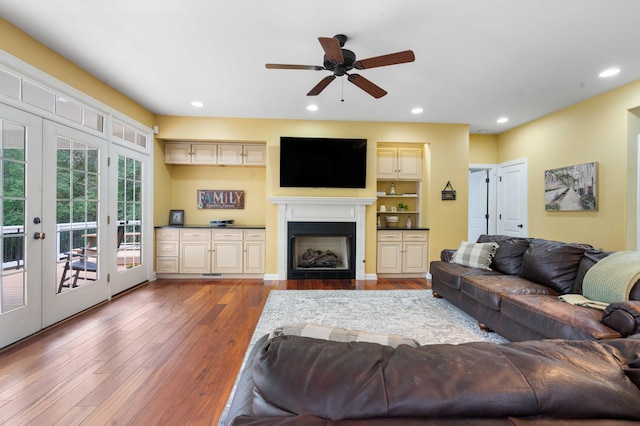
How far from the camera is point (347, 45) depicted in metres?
2.59

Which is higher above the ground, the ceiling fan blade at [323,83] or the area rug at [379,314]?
the ceiling fan blade at [323,83]

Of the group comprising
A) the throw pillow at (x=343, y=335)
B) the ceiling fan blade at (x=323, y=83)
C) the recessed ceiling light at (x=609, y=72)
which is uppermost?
the recessed ceiling light at (x=609, y=72)

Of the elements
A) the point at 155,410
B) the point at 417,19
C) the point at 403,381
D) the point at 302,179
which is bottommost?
the point at 155,410

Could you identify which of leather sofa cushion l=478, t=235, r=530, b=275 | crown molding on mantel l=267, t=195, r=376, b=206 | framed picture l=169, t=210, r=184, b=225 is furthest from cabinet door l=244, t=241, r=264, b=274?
leather sofa cushion l=478, t=235, r=530, b=275

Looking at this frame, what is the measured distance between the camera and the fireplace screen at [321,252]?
16.1 feet

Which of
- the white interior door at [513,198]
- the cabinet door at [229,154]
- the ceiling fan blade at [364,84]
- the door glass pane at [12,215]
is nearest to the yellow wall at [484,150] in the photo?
the white interior door at [513,198]

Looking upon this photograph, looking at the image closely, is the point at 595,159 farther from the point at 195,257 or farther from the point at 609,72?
the point at 195,257

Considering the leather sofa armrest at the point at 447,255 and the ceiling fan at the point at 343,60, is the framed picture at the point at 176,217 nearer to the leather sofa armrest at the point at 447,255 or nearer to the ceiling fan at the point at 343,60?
the ceiling fan at the point at 343,60

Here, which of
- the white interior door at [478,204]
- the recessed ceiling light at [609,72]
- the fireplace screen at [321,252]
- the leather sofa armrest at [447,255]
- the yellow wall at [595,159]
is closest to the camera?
the recessed ceiling light at [609,72]

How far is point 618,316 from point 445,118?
3.64 meters

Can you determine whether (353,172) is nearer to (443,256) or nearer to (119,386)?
(443,256)

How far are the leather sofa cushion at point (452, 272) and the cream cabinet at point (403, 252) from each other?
1119 millimetres

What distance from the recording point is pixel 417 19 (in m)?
2.22

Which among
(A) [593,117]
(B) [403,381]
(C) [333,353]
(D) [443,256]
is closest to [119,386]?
(C) [333,353]
